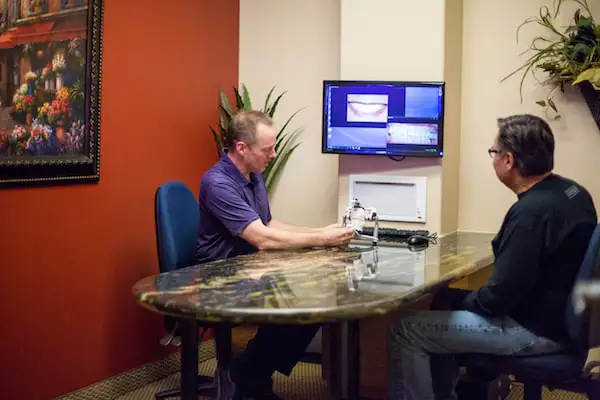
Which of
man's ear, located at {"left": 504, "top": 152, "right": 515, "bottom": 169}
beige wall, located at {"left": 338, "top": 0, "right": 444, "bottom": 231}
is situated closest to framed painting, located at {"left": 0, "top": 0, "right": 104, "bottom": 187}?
beige wall, located at {"left": 338, "top": 0, "right": 444, "bottom": 231}

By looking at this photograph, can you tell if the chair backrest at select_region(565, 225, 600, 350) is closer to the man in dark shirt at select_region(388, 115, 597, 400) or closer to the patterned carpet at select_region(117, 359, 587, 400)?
the man in dark shirt at select_region(388, 115, 597, 400)

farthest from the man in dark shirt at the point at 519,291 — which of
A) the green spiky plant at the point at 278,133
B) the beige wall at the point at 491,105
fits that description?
the green spiky plant at the point at 278,133

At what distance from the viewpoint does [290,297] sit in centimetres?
199

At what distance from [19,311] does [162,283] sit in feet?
3.78

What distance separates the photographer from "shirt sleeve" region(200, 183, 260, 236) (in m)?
2.98

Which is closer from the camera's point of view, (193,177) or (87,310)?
(87,310)

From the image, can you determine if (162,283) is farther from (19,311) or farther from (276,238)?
(19,311)

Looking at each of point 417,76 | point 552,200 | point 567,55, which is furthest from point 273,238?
point 567,55

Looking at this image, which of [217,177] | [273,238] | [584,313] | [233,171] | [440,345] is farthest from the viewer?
[233,171]

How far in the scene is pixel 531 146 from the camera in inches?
98.5

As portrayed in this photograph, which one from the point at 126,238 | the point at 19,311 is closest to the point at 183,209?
the point at 126,238

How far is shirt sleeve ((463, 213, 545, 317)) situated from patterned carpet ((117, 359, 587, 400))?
1379 mm

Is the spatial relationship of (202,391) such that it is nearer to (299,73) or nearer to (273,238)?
(273,238)

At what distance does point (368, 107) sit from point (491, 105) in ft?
2.62
